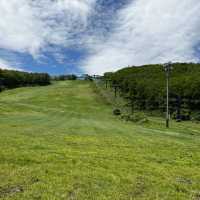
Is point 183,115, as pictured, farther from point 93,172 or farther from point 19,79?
point 19,79

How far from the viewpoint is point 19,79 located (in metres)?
120

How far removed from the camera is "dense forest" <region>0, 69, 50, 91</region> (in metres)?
112

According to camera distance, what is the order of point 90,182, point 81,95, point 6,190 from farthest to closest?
1. point 81,95
2. point 90,182
3. point 6,190

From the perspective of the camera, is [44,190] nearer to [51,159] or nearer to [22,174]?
[22,174]

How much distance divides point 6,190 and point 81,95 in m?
85.2

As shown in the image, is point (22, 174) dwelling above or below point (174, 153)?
above

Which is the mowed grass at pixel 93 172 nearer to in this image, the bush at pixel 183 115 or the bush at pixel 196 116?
the bush at pixel 183 115

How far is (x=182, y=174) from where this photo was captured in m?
10.6

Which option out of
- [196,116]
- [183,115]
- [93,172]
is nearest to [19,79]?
[183,115]

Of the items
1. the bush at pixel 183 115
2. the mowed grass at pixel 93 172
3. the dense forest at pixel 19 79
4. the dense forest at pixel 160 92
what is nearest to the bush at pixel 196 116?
the bush at pixel 183 115

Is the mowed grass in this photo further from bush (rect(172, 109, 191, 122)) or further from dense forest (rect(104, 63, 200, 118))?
dense forest (rect(104, 63, 200, 118))

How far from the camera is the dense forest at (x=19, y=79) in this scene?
367ft

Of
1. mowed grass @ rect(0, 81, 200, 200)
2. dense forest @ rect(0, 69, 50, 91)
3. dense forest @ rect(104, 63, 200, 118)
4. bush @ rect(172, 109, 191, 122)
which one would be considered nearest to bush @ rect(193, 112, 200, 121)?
bush @ rect(172, 109, 191, 122)

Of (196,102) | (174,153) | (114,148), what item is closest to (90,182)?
(114,148)
